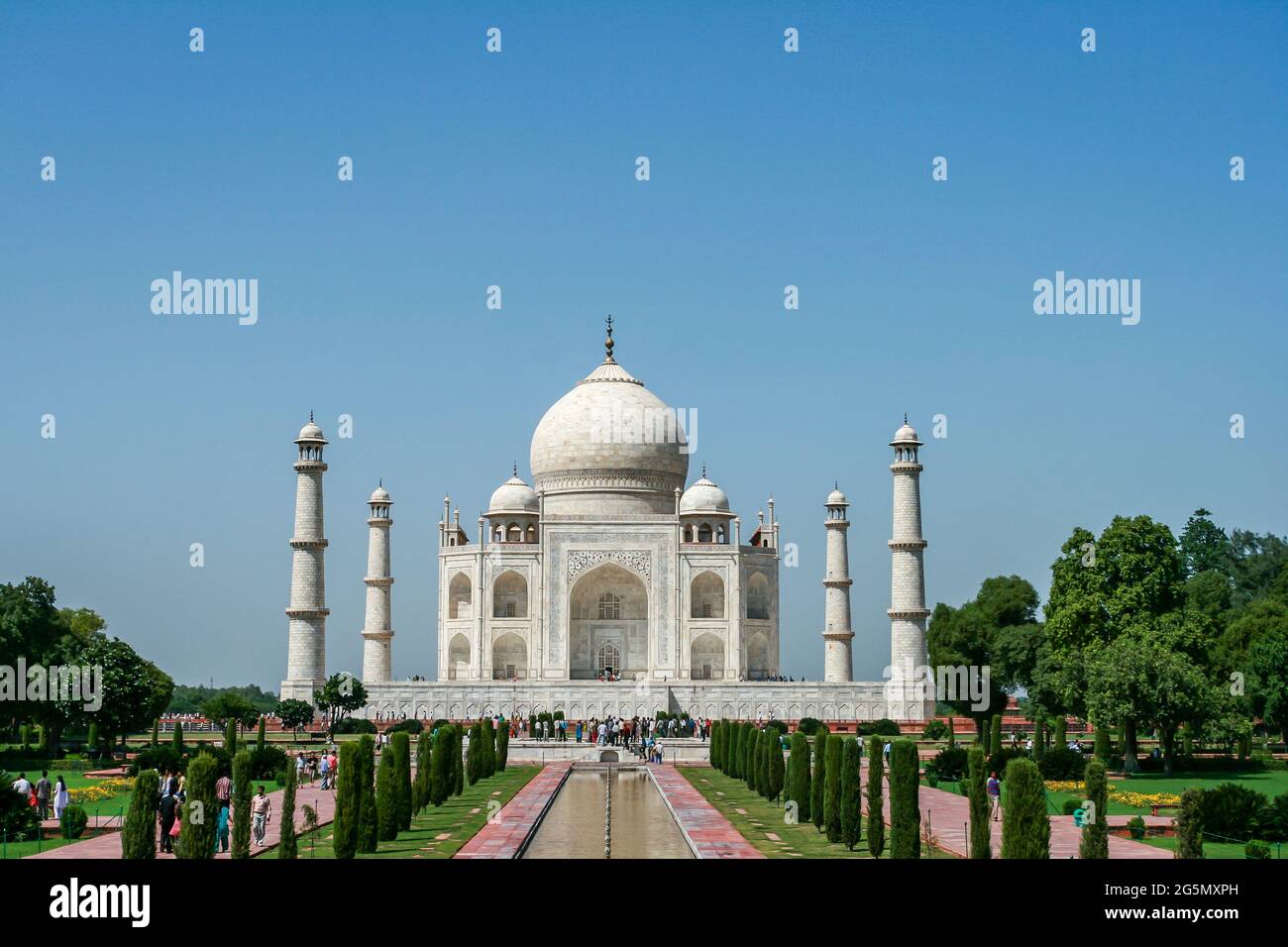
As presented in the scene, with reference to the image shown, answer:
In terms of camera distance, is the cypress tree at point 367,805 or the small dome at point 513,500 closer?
the cypress tree at point 367,805

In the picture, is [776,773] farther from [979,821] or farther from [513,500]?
[513,500]

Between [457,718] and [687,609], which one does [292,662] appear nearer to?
[457,718]

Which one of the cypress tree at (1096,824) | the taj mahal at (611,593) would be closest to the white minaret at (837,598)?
the taj mahal at (611,593)

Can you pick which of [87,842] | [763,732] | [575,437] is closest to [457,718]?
[575,437]

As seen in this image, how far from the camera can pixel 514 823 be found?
66.2 ft

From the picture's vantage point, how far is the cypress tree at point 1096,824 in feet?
42.7

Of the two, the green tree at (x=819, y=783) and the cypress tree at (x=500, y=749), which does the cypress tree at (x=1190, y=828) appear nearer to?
the green tree at (x=819, y=783)

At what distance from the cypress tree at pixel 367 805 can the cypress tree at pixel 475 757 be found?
31.4ft

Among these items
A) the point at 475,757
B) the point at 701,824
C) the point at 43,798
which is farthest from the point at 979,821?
the point at 475,757
